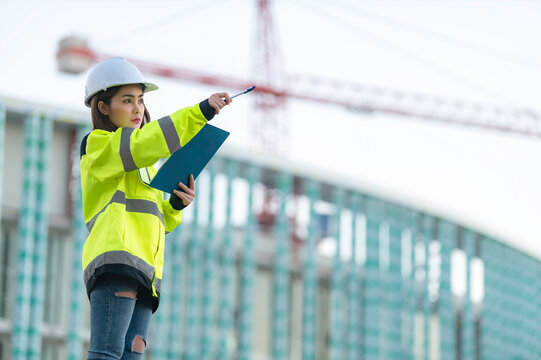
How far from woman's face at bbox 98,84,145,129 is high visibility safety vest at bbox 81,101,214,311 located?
0.18 meters

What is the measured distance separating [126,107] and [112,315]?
117 cm

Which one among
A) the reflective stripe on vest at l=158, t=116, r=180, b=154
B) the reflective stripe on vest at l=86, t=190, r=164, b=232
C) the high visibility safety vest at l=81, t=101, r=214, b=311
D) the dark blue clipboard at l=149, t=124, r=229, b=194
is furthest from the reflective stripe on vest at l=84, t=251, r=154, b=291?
the reflective stripe on vest at l=158, t=116, r=180, b=154

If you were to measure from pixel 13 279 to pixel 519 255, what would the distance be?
91.3ft

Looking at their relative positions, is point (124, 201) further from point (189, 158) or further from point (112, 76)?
point (112, 76)

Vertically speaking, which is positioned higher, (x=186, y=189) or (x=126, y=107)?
(x=126, y=107)

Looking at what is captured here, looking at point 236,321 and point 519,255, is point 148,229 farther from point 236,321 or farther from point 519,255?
point 519,255

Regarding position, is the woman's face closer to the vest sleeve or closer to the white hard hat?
the white hard hat

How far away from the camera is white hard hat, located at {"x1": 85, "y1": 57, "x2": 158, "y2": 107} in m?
5.87

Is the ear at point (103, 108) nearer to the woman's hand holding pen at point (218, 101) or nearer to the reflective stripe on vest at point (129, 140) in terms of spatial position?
the reflective stripe on vest at point (129, 140)

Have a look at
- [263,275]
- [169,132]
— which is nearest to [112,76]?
[169,132]

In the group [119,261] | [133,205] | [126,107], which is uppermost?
[126,107]

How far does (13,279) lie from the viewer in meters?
32.5

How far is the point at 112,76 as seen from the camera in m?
5.88

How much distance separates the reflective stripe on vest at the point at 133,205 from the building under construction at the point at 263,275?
87.7 ft
